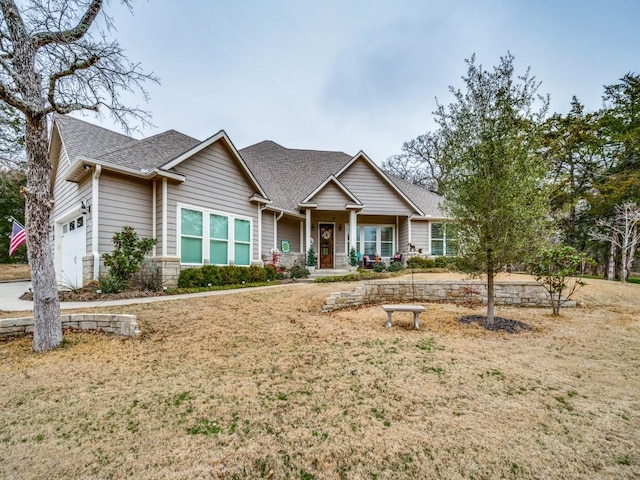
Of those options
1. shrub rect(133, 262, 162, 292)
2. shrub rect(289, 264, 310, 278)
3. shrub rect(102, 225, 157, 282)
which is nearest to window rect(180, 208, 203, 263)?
shrub rect(133, 262, 162, 292)

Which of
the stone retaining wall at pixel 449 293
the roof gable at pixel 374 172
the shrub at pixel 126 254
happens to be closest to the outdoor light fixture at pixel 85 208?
the shrub at pixel 126 254

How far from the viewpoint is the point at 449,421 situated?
2.59 meters

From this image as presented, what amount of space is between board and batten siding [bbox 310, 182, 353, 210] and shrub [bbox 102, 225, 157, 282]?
7.83 m

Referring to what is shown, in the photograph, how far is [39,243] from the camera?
13.6ft

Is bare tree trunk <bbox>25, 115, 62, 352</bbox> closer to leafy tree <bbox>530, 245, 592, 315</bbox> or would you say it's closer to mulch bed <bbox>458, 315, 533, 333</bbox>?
mulch bed <bbox>458, 315, 533, 333</bbox>

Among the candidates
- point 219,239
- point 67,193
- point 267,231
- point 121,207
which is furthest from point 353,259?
point 67,193

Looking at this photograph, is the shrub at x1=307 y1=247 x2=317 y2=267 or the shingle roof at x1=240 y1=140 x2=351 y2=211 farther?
the shingle roof at x1=240 y1=140 x2=351 y2=211

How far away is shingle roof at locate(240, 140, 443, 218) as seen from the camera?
15781 mm

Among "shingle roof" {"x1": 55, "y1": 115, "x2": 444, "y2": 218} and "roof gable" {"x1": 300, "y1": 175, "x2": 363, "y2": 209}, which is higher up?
"shingle roof" {"x1": 55, "y1": 115, "x2": 444, "y2": 218}

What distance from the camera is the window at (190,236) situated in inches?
377

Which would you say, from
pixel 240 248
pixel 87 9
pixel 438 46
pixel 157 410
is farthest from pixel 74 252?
pixel 438 46

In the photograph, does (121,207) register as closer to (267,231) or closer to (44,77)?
(44,77)

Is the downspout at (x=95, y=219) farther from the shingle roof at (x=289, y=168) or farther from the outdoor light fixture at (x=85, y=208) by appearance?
the shingle roof at (x=289, y=168)

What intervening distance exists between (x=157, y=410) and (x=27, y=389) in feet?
5.27
